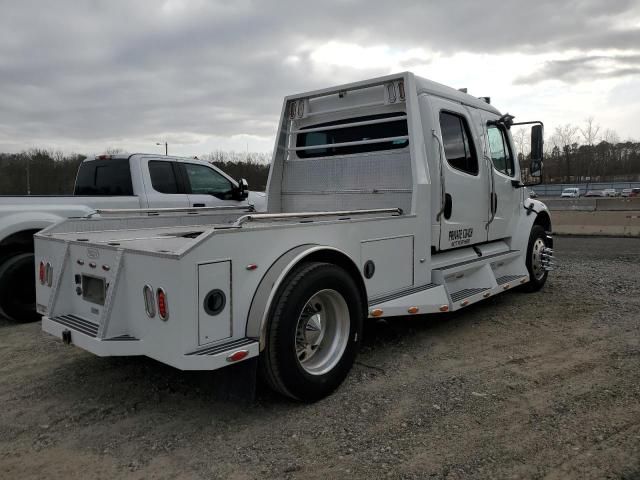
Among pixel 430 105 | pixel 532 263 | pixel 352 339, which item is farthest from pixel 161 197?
pixel 532 263

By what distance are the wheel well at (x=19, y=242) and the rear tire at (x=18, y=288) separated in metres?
0.15

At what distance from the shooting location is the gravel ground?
2.93 metres

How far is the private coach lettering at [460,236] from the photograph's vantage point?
5.46 metres

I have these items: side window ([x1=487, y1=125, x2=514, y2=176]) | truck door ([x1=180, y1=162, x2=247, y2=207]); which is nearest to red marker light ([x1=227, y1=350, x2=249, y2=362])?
side window ([x1=487, y1=125, x2=514, y2=176])

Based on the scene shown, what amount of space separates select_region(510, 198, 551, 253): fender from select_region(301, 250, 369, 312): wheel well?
11.3 feet

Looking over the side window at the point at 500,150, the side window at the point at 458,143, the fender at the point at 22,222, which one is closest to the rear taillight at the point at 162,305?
the side window at the point at 458,143

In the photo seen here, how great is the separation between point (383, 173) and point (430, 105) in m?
0.83

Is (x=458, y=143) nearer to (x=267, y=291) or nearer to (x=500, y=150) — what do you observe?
(x=500, y=150)

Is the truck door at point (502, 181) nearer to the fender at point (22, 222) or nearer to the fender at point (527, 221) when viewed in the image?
the fender at point (527, 221)

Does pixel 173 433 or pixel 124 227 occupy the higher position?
pixel 124 227

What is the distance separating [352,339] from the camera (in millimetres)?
3934

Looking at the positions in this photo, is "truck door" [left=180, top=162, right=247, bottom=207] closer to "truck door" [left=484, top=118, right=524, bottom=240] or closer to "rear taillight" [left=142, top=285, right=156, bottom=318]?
"truck door" [left=484, top=118, right=524, bottom=240]

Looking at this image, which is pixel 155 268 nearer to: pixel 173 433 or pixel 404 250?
pixel 173 433

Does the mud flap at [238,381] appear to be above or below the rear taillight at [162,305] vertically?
below
